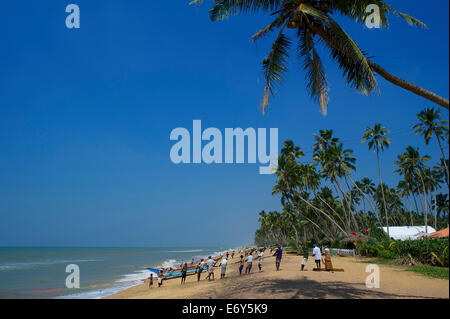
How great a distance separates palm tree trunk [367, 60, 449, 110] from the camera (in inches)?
226

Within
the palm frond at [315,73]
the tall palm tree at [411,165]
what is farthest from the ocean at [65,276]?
the tall palm tree at [411,165]

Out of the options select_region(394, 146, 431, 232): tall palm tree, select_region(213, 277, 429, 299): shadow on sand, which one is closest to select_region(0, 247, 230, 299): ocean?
select_region(213, 277, 429, 299): shadow on sand

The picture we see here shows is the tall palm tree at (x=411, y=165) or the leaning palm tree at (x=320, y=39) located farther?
the tall palm tree at (x=411, y=165)

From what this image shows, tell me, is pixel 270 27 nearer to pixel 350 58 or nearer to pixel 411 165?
pixel 350 58

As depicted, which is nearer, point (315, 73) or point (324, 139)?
point (315, 73)

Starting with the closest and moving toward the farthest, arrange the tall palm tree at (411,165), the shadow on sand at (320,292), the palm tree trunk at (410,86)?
the palm tree trunk at (410,86), the shadow on sand at (320,292), the tall palm tree at (411,165)

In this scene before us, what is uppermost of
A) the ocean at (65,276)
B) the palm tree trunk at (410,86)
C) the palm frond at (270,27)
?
the palm frond at (270,27)

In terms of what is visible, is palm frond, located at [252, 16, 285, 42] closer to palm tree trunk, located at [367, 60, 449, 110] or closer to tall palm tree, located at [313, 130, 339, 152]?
palm tree trunk, located at [367, 60, 449, 110]

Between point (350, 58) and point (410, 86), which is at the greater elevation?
point (350, 58)

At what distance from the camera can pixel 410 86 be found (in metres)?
6.31

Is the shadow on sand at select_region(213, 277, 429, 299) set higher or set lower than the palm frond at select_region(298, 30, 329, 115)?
lower

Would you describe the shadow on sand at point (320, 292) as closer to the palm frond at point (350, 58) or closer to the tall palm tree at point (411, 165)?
the palm frond at point (350, 58)

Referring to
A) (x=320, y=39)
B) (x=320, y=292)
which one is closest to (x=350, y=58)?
(x=320, y=39)

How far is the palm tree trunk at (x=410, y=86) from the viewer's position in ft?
18.8
